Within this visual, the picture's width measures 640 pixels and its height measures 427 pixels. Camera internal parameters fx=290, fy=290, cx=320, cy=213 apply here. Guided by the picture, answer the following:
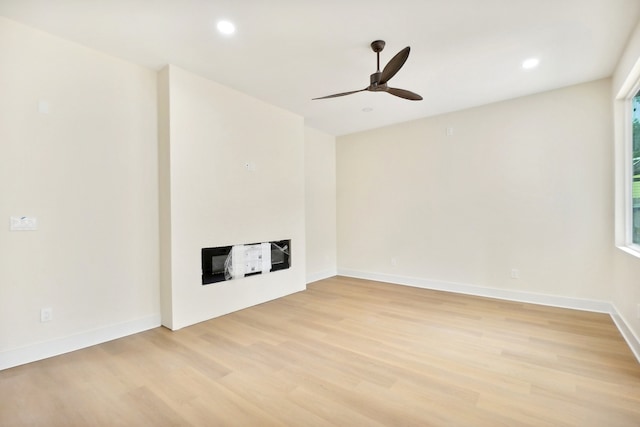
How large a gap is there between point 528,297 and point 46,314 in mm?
5291

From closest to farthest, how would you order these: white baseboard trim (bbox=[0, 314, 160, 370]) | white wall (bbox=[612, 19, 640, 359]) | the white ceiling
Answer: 1. the white ceiling
2. white baseboard trim (bbox=[0, 314, 160, 370])
3. white wall (bbox=[612, 19, 640, 359])

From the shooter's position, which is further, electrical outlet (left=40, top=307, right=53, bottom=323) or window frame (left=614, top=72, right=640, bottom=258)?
window frame (left=614, top=72, right=640, bottom=258)

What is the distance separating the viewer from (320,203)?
17.9ft

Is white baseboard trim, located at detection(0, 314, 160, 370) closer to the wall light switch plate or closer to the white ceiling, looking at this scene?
the wall light switch plate

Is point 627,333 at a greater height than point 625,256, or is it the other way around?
point 625,256

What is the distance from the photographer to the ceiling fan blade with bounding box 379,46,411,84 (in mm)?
2168

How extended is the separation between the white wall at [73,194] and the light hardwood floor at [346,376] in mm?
310

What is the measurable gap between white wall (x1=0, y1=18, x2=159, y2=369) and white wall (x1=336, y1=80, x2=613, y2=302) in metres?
3.58

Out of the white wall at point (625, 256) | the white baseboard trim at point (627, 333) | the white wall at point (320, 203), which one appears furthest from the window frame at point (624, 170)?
the white wall at point (320, 203)

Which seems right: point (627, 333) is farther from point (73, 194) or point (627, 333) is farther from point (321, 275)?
point (73, 194)

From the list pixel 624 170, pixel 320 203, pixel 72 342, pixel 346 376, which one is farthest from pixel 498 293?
pixel 72 342

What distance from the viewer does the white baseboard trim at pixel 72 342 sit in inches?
91.1

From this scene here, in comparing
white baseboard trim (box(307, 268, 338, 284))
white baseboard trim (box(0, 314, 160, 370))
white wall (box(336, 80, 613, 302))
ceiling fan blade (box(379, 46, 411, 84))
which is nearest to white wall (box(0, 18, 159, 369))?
white baseboard trim (box(0, 314, 160, 370))

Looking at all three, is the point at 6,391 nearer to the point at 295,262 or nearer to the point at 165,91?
the point at 165,91
